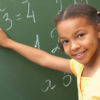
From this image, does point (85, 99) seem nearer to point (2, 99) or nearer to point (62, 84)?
point (62, 84)

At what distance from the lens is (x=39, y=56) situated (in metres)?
1.21

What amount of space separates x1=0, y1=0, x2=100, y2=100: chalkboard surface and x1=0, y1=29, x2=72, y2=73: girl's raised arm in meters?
0.03

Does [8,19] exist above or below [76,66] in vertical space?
above

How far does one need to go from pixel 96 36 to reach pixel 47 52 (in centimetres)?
41

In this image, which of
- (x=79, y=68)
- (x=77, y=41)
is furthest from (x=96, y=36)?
(x=79, y=68)

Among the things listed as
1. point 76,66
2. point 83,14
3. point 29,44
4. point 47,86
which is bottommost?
point 47,86

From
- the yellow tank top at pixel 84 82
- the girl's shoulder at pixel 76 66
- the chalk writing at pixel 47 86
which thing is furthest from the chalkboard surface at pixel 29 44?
the yellow tank top at pixel 84 82

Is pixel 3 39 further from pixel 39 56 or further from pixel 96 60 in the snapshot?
pixel 96 60

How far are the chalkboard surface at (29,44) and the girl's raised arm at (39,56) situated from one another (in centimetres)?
3

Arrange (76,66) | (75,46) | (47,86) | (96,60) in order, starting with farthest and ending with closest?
(47,86) → (76,66) → (96,60) → (75,46)

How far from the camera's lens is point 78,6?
0.90 m

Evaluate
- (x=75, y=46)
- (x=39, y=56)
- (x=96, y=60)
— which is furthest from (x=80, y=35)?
(x=39, y=56)

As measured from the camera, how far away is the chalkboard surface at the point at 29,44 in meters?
1.17

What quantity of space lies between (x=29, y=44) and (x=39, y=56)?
0.08 meters
